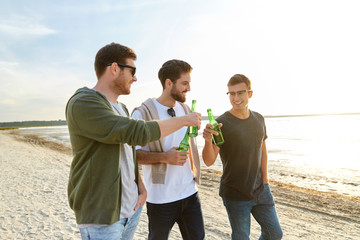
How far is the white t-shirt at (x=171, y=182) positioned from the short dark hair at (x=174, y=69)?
Result: 0.36 m

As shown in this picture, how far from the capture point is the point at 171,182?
2.72 meters

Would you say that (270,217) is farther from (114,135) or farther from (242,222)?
(114,135)

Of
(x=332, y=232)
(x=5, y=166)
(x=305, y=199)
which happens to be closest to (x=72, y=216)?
(x=332, y=232)

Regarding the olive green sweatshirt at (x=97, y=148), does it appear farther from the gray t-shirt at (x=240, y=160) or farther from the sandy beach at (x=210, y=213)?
the sandy beach at (x=210, y=213)

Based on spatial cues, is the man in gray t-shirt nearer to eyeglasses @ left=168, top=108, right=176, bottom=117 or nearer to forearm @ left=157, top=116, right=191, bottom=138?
eyeglasses @ left=168, top=108, right=176, bottom=117

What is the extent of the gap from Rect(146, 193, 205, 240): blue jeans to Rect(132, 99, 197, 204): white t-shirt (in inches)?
2.5

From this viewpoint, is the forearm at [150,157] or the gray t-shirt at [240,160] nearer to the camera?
the forearm at [150,157]

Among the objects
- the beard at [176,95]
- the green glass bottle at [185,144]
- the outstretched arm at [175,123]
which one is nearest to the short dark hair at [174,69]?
the beard at [176,95]

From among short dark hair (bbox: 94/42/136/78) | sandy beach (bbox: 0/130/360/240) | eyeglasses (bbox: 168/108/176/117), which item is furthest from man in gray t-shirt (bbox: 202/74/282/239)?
sandy beach (bbox: 0/130/360/240)

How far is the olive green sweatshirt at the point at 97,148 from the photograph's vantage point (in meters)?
1.71

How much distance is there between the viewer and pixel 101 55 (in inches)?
79.4

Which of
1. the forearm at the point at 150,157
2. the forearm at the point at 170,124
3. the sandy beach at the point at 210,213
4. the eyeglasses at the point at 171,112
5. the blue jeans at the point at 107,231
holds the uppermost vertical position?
the eyeglasses at the point at 171,112

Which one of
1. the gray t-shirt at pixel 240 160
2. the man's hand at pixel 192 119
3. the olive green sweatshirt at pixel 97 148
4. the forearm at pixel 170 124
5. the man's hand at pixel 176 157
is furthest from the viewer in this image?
the gray t-shirt at pixel 240 160

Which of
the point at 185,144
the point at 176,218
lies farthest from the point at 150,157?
the point at 176,218
